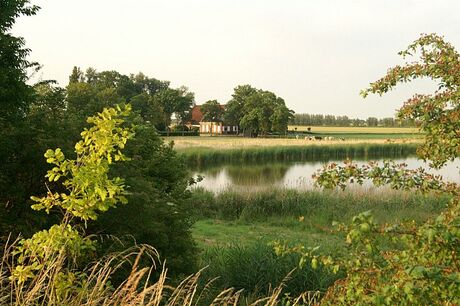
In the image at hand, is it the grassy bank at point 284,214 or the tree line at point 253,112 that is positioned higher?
the tree line at point 253,112

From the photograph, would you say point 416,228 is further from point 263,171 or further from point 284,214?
point 263,171

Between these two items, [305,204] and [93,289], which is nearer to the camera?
[93,289]

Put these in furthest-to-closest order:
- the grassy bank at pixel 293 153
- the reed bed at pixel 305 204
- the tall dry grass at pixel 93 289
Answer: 1. the grassy bank at pixel 293 153
2. the reed bed at pixel 305 204
3. the tall dry grass at pixel 93 289

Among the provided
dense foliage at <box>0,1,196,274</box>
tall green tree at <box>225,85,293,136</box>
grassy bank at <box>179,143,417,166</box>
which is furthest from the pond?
tall green tree at <box>225,85,293,136</box>

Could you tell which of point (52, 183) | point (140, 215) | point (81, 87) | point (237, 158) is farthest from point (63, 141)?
point (81, 87)

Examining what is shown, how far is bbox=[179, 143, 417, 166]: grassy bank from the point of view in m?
36.3

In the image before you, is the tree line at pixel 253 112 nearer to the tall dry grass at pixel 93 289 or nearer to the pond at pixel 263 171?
the pond at pixel 263 171

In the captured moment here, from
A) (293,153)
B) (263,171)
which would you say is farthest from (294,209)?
(293,153)

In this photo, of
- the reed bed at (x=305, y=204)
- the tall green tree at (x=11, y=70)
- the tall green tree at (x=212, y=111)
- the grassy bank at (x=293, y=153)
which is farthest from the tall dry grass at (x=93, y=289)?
the tall green tree at (x=212, y=111)

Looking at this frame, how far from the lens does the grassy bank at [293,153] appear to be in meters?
36.3

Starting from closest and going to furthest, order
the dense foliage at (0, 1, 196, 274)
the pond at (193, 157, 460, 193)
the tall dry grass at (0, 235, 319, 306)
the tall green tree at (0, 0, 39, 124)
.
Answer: the tall dry grass at (0, 235, 319, 306) < the dense foliage at (0, 1, 196, 274) < the tall green tree at (0, 0, 39, 124) < the pond at (193, 157, 460, 193)

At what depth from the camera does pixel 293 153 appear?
1635 inches

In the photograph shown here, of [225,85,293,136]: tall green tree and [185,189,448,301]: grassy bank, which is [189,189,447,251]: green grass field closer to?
[185,189,448,301]: grassy bank

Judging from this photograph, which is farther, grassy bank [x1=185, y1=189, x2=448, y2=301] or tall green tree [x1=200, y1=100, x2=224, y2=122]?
tall green tree [x1=200, y1=100, x2=224, y2=122]
